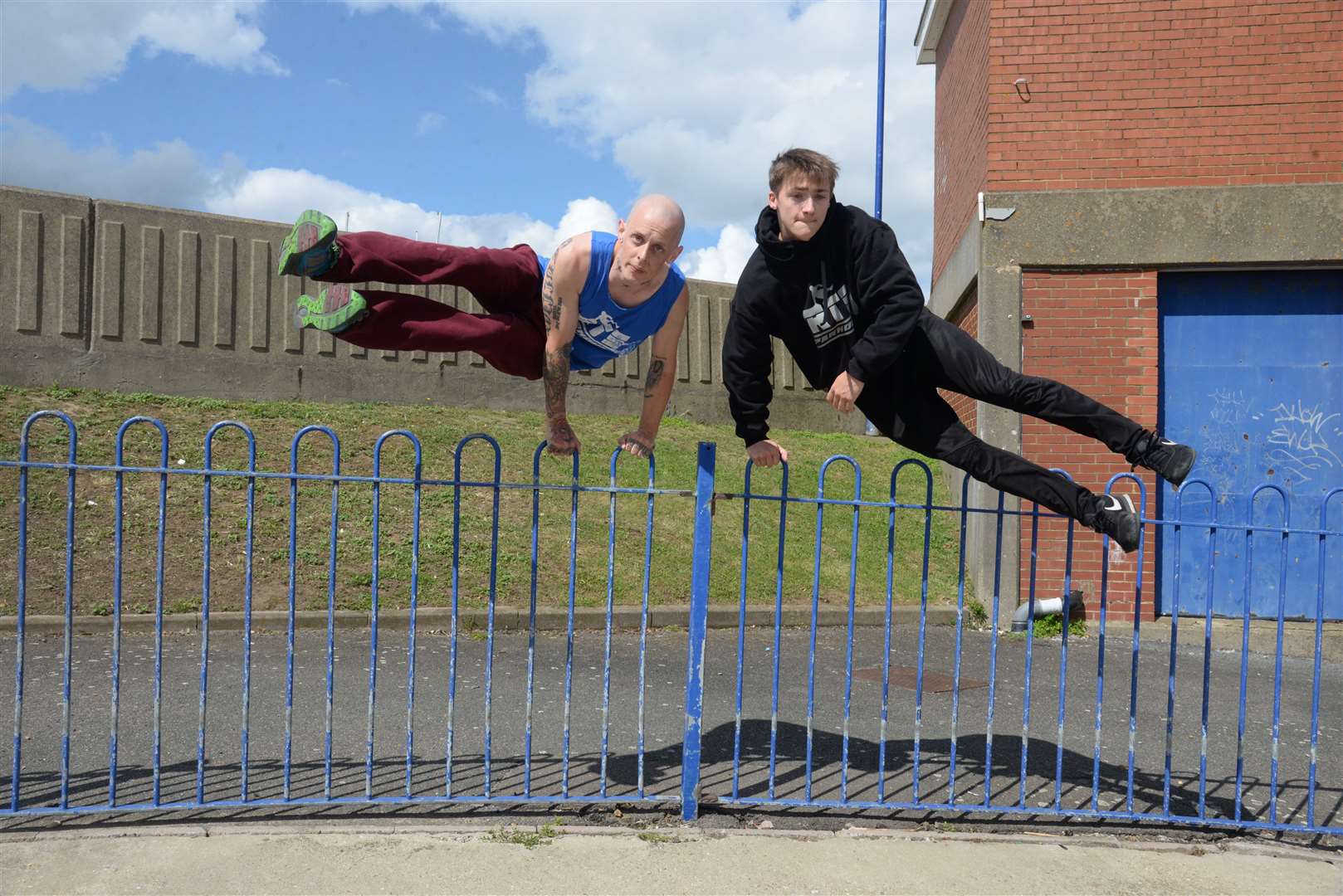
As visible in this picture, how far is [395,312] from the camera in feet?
15.7

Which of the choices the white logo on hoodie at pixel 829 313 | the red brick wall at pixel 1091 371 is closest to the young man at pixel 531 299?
the white logo on hoodie at pixel 829 313

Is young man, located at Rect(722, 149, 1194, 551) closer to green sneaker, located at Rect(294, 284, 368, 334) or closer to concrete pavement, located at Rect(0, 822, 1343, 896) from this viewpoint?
concrete pavement, located at Rect(0, 822, 1343, 896)

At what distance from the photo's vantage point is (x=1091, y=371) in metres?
9.84

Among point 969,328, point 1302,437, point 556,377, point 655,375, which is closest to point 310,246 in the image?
point 556,377

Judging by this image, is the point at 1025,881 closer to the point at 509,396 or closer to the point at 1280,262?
the point at 1280,262

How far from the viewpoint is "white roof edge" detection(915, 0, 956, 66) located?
1321cm

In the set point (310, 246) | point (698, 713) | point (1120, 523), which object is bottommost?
point (698, 713)

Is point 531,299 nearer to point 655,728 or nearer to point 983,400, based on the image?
point 983,400

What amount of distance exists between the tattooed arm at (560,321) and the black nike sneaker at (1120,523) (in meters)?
Answer: 2.38

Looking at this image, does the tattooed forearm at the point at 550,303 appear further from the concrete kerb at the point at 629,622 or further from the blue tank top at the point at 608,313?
the concrete kerb at the point at 629,622

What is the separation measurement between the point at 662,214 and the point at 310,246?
1494 mm

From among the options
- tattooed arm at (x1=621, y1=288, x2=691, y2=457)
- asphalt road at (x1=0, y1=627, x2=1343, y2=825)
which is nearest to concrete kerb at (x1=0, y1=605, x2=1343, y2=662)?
asphalt road at (x1=0, y1=627, x2=1343, y2=825)

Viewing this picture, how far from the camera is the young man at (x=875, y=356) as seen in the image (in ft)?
14.8

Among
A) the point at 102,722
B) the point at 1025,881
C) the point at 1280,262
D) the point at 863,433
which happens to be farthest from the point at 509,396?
the point at 1025,881
